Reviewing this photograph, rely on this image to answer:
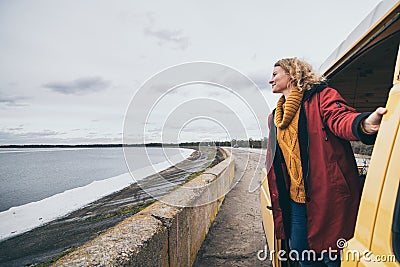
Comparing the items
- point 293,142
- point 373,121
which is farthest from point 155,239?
point 373,121

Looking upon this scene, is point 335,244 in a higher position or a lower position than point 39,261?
higher

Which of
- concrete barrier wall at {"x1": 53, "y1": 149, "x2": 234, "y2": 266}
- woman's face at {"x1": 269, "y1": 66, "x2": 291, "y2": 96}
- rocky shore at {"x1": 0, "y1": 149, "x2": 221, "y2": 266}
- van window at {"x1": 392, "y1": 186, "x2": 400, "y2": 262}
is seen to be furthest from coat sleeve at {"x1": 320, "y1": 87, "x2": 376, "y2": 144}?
rocky shore at {"x1": 0, "y1": 149, "x2": 221, "y2": 266}

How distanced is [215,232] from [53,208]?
39.6 feet

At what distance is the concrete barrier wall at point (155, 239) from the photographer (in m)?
1.94

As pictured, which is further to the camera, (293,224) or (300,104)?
Result: (293,224)

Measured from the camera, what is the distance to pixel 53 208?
14.3m

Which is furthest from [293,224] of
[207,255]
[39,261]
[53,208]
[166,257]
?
[53,208]

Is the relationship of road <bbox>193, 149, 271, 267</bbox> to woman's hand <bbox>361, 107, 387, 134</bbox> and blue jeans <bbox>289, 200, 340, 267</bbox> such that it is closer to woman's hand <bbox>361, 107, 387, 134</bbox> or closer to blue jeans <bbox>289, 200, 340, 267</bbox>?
blue jeans <bbox>289, 200, 340, 267</bbox>

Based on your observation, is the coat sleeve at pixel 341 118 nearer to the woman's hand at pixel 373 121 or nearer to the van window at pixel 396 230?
the woman's hand at pixel 373 121

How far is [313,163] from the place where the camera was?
2082 mm

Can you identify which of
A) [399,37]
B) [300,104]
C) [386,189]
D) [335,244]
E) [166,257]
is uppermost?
[399,37]

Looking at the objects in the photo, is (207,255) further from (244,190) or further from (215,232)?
(244,190)

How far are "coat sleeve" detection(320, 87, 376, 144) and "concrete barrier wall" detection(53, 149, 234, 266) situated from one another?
1633mm

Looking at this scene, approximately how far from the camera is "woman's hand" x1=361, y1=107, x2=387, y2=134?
140 cm
